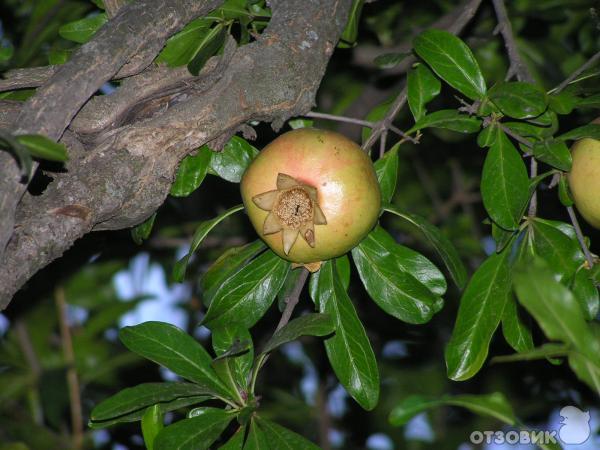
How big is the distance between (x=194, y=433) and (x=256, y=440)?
13 cm

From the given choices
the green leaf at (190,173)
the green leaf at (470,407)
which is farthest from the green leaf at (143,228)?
the green leaf at (470,407)

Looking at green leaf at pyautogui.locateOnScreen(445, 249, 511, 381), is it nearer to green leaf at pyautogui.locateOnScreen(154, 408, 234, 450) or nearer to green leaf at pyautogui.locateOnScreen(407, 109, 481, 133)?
green leaf at pyautogui.locateOnScreen(407, 109, 481, 133)

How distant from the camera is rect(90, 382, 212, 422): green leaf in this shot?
1.56 m

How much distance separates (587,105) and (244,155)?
784mm

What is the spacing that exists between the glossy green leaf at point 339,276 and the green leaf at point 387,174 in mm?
180

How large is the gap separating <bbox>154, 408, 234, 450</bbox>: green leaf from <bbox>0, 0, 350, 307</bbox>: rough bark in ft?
1.40

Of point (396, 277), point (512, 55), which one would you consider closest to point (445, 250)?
point (396, 277)

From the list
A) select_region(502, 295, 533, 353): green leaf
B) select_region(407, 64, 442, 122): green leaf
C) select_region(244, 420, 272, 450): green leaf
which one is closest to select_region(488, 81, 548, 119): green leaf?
select_region(407, 64, 442, 122): green leaf

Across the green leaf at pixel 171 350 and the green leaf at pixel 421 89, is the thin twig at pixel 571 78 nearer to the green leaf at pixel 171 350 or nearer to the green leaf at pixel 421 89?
the green leaf at pixel 421 89

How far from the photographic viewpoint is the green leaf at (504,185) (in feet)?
5.50

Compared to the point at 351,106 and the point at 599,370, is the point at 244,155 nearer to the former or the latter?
the point at 599,370

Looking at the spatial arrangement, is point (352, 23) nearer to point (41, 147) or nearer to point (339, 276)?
point (339, 276)

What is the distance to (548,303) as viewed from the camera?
1074 mm

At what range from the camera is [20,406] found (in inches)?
128
